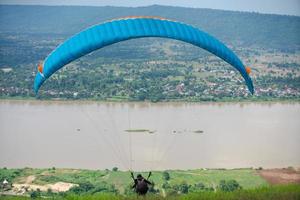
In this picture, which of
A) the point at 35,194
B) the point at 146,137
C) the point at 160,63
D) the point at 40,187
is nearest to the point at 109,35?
the point at 35,194

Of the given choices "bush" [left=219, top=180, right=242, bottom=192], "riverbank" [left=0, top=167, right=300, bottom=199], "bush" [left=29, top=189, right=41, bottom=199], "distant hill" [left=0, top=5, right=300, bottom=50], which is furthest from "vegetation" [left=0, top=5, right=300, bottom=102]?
"bush" [left=29, top=189, right=41, bottom=199]

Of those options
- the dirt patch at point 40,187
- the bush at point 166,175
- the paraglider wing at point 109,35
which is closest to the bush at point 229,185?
the bush at point 166,175

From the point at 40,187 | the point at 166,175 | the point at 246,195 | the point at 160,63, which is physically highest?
the point at 160,63

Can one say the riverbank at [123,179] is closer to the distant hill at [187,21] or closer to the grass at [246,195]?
the grass at [246,195]

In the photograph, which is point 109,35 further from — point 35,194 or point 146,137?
point 146,137

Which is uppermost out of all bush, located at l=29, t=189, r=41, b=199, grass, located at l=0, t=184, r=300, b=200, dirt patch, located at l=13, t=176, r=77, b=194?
grass, located at l=0, t=184, r=300, b=200

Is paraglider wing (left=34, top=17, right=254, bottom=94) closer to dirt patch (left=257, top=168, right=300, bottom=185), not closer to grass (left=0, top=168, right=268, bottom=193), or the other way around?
grass (left=0, top=168, right=268, bottom=193)
